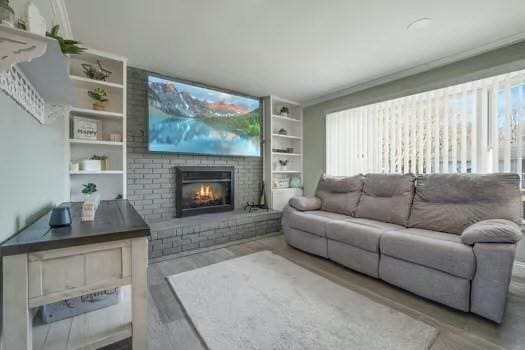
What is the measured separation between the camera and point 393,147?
10.8 feet

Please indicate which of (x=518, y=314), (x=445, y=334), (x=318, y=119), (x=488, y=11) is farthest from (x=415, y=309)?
(x=318, y=119)

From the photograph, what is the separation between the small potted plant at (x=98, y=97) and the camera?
8.48 feet

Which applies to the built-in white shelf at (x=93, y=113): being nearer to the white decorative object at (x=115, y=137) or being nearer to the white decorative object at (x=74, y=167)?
the white decorative object at (x=115, y=137)

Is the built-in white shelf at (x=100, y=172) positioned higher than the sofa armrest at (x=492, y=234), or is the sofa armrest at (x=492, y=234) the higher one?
the built-in white shelf at (x=100, y=172)

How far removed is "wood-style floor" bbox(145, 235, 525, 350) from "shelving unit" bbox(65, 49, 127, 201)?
1173mm

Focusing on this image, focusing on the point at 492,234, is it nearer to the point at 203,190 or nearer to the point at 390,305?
the point at 390,305

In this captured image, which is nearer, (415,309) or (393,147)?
(415,309)

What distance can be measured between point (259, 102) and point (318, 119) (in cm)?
118

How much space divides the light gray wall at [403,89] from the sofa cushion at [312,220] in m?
1.41

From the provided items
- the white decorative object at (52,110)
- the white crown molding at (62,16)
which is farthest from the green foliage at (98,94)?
the white decorative object at (52,110)

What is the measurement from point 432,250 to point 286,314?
126 cm

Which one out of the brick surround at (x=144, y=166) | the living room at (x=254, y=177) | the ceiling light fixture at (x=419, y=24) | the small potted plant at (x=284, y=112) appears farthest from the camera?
the small potted plant at (x=284, y=112)

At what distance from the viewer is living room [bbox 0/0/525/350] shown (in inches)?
42.2

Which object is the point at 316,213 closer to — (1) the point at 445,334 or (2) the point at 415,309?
(2) the point at 415,309
